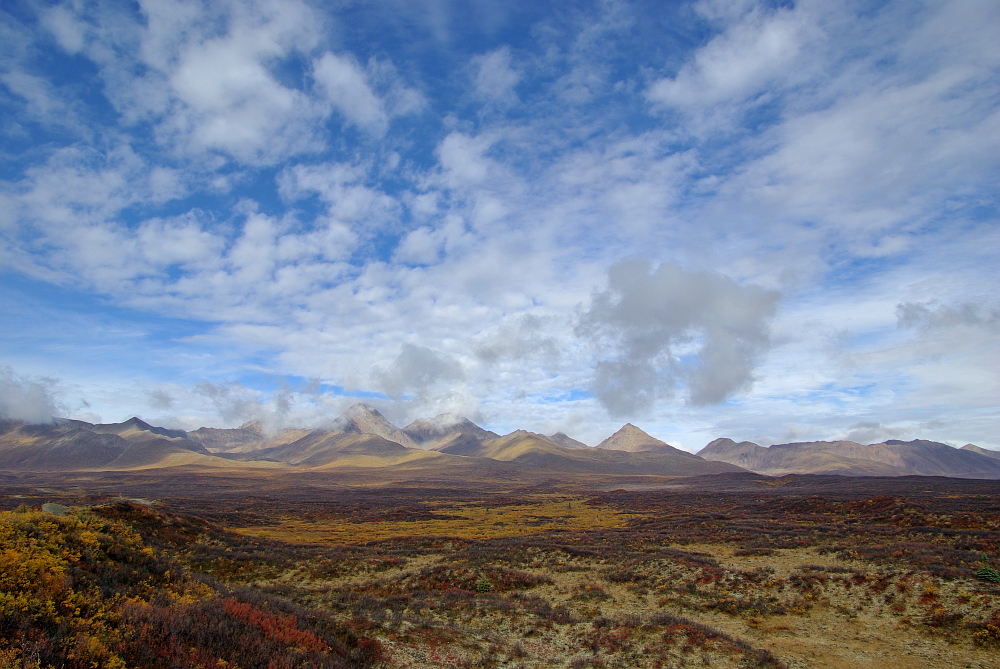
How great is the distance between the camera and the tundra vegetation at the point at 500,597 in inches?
316

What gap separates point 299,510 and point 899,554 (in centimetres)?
7297

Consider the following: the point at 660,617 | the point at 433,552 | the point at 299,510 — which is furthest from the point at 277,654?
the point at 299,510

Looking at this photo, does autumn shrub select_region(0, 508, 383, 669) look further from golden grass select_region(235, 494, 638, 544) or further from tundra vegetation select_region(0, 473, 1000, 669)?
golden grass select_region(235, 494, 638, 544)

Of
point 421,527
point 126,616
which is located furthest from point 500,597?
point 421,527

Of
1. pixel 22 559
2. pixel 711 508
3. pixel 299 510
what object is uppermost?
pixel 22 559

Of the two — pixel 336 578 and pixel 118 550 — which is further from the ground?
pixel 118 550

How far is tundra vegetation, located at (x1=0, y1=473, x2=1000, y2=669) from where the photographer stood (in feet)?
26.3

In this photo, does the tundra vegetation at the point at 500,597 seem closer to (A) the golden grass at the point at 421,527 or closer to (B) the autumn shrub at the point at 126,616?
(B) the autumn shrub at the point at 126,616

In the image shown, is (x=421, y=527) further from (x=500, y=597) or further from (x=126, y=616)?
(x=126, y=616)

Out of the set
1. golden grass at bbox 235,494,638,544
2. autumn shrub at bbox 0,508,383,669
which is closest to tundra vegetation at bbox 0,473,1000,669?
autumn shrub at bbox 0,508,383,669

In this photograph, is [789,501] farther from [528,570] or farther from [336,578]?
[336,578]

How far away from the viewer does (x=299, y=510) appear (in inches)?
2817

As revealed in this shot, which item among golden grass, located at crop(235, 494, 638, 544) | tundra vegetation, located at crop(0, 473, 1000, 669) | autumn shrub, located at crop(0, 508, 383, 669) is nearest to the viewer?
autumn shrub, located at crop(0, 508, 383, 669)

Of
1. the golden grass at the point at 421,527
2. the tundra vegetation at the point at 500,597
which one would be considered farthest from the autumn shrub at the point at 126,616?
the golden grass at the point at 421,527
